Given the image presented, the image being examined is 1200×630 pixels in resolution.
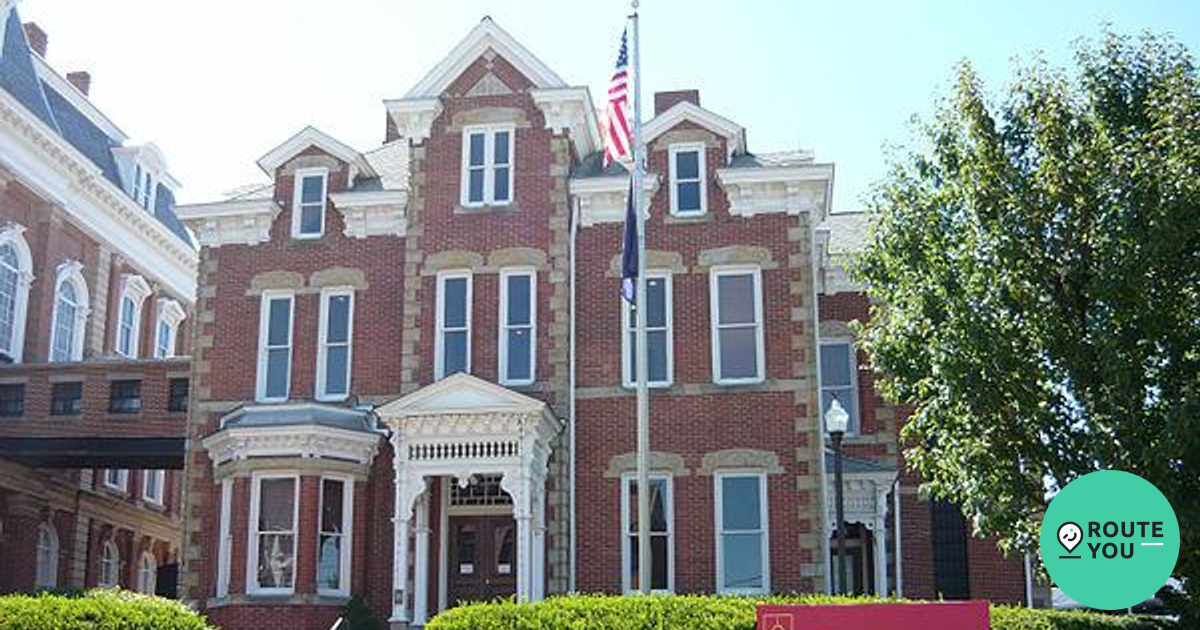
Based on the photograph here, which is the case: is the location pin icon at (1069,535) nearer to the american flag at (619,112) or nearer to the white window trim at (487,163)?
the american flag at (619,112)

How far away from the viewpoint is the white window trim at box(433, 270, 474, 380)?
84.5 feet

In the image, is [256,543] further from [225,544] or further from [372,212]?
[372,212]

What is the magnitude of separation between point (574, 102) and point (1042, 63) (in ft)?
32.2

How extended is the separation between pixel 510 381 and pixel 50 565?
18.3 m

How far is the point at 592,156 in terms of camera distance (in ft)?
91.4

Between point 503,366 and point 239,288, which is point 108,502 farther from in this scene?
point 503,366

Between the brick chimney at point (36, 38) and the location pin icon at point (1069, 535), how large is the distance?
41902 mm

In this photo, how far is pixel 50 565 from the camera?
36719 millimetres

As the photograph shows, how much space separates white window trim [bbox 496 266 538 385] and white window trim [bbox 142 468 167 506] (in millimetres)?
21567

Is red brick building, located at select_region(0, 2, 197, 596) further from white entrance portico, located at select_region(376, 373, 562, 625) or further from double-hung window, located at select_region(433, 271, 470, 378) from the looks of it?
white entrance portico, located at select_region(376, 373, 562, 625)

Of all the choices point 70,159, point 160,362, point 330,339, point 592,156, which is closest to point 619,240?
point 592,156

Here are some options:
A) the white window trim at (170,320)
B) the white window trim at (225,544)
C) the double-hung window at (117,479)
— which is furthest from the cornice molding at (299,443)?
the white window trim at (170,320)

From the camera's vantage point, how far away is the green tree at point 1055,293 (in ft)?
55.9

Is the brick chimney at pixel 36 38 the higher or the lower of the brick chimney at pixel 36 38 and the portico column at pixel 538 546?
the higher
